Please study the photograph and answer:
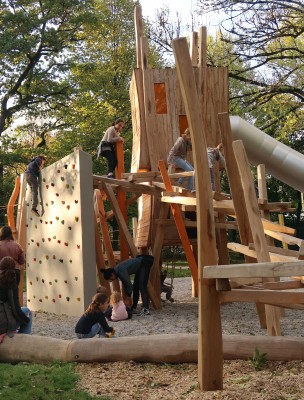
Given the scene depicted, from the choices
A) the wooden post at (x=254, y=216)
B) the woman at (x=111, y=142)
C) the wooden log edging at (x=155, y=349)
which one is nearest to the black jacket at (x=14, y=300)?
the wooden log edging at (x=155, y=349)

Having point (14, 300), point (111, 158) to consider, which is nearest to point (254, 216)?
point (14, 300)

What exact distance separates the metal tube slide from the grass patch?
43.0 ft

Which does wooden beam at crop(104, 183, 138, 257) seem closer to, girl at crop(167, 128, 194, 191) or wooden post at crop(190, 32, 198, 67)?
girl at crop(167, 128, 194, 191)

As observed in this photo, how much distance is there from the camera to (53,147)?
32.1m

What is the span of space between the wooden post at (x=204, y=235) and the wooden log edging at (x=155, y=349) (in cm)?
111

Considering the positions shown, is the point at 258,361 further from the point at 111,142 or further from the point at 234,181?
the point at 111,142

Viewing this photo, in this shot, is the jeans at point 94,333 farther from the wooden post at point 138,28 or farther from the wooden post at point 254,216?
the wooden post at point 138,28

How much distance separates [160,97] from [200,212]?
1016cm

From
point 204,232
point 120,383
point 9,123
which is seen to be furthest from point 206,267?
point 9,123

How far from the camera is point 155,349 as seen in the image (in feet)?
23.6

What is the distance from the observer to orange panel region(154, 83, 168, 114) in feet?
52.0

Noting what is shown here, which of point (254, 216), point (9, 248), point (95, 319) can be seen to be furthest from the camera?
point (9, 248)

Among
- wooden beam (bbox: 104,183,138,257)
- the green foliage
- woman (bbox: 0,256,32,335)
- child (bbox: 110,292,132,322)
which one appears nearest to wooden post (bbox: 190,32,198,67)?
wooden beam (bbox: 104,183,138,257)

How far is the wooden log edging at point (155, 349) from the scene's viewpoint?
6969mm
